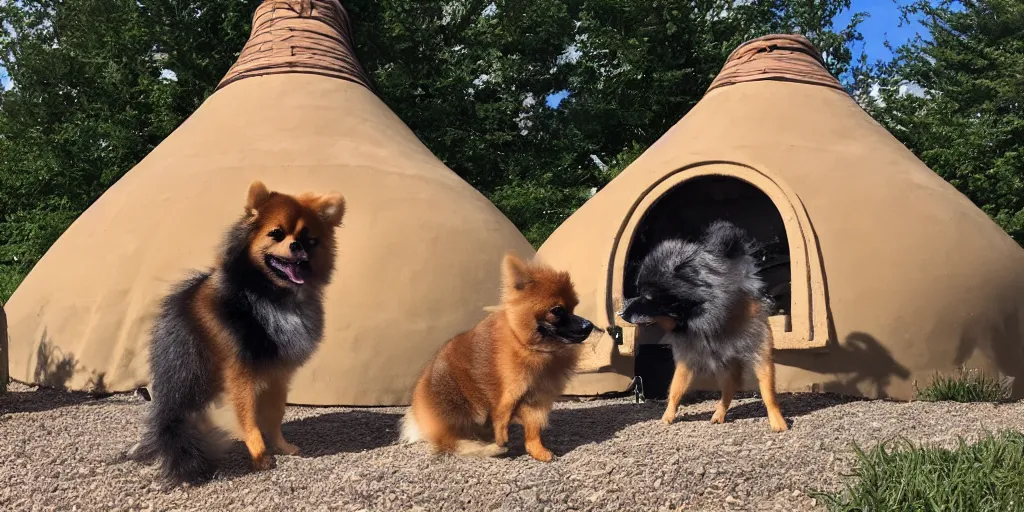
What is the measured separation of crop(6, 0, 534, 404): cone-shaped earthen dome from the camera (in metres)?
5.52

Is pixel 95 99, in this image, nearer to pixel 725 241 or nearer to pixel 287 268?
pixel 287 268

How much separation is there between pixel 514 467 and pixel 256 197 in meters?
1.70

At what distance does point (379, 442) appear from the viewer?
4.22 metres

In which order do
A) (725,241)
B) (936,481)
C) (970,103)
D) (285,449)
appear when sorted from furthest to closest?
A: (970,103) → (725,241) → (285,449) → (936,481)

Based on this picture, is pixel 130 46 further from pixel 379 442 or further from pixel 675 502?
pixel 675 502

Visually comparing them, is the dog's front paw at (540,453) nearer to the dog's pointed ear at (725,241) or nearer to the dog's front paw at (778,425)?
the dog's front paw at (778,425)

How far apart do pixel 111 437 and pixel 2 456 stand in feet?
1.76

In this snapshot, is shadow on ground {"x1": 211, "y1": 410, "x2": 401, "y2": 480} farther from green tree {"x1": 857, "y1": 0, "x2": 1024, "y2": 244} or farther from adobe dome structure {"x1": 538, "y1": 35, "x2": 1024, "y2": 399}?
green tree {"x1": 857, "y1": 0, "x2": 1024, "y2": 244}

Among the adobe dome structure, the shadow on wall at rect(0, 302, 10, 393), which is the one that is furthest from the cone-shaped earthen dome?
the adobe dome structure

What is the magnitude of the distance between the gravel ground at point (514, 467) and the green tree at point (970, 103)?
1185 cm

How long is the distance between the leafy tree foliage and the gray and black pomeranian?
8412 mm

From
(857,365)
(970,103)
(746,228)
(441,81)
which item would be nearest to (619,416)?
(857,365)

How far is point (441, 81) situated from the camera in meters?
15.3

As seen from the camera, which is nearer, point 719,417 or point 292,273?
point 292,273
